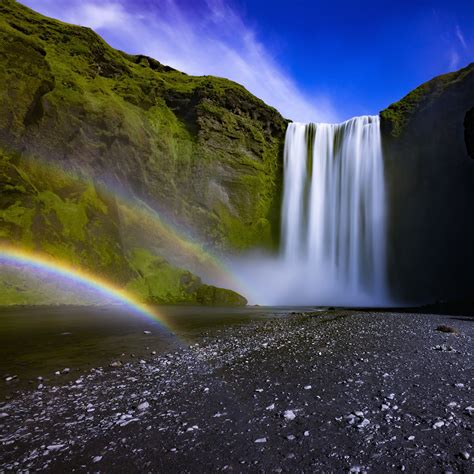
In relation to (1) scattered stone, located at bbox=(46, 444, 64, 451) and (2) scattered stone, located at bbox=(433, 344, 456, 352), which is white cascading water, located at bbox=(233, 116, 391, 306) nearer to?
(2) scattered stone, located at bbox=(433, 344, 456, 352)

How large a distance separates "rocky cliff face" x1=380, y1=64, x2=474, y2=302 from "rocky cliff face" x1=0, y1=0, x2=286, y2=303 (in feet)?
66.3

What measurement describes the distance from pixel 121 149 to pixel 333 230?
115ft

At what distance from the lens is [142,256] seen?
42.4 metres

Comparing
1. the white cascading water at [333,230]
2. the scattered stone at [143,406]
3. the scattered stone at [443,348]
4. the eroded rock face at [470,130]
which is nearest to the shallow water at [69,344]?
the scattered stone at [143,406]

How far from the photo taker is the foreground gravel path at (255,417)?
14.0 ft

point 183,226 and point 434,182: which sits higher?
point 434,182

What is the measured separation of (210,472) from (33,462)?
236 centimetres

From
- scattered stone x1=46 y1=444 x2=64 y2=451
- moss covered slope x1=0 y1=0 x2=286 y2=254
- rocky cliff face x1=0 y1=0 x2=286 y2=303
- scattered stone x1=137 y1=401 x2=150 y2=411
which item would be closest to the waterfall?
rocky cliff face x1=0 y1=0 x2=286 y2=303

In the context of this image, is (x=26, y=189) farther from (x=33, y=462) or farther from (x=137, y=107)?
(x=33, y=462)

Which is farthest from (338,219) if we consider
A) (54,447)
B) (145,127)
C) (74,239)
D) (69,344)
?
(54,447)

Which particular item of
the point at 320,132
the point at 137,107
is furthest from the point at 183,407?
the point at 320,132

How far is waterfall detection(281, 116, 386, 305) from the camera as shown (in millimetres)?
52250

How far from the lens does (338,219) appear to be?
54625 millimetres

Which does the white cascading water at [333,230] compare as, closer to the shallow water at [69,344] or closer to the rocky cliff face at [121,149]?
the rocky cliff face at [121,149]
